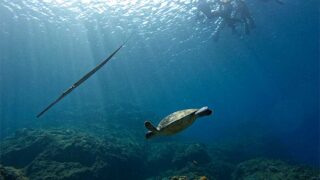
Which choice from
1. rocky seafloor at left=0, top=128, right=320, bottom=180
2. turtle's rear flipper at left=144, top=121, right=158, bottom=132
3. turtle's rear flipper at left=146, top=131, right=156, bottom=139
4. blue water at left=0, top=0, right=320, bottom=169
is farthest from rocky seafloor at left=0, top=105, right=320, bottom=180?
blue water at left=0, top=0, right=320, bottom=169

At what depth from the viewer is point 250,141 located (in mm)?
32031

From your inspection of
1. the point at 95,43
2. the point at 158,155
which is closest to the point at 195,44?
the point at 95,43

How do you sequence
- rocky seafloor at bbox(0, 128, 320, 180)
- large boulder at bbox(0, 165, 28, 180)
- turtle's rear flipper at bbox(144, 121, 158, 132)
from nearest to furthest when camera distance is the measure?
turtle's rear flipper at bbox(144, 121, 158, 132) < large boulder at bbox(0, 165, 28, 180) < rocky seafloor at bbox(0, 128, 320, 180)

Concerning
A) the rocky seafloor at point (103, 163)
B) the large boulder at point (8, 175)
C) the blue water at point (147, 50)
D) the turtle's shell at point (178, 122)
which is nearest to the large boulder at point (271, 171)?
the rocky seafloor at point (103, 163)

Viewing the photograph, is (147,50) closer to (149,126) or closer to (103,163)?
(103,163)

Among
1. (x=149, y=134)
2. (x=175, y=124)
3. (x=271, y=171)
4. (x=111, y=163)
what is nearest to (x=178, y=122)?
(x=175, y=124)

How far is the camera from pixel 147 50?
126 ft

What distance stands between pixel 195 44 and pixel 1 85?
4542 cm

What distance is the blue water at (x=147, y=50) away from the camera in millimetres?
26734

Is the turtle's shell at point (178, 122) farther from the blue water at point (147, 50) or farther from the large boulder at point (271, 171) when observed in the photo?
the blue water at point (147, 50)

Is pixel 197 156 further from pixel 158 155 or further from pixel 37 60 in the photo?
pixel 37 60

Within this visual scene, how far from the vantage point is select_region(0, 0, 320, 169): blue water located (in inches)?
1053

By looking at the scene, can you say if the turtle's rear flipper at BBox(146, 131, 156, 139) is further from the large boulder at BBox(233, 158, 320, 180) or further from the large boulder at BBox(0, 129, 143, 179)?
the large boulder at BBox(233, 158, 320, 180)

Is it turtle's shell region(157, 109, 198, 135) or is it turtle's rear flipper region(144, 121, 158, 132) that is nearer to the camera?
turtle's rear flipper region(144, 121, 158, 132)
